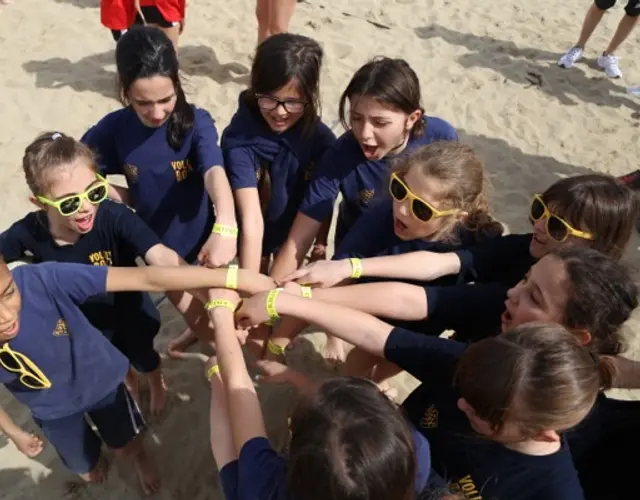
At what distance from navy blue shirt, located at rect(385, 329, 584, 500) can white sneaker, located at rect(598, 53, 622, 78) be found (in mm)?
6051

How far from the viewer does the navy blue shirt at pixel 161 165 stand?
2.68 metres

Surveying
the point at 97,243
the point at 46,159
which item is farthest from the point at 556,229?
the point at 46,159

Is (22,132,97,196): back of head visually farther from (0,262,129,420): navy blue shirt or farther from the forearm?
the forearm

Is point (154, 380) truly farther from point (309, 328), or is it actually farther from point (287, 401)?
point (309, 328)

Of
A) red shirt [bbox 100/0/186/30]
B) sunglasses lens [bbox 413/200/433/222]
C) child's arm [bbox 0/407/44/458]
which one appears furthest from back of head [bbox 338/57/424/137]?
red shirt [bbox 100/0/186/30]

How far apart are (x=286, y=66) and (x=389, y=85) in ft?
1.54

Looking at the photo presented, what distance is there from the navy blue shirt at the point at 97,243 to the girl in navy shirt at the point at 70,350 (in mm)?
254

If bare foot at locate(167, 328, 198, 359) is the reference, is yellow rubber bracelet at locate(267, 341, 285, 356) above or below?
above

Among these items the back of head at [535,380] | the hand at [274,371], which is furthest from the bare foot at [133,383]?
the back of head at [535,380]

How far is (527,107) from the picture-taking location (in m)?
6.19

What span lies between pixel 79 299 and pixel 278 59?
4.34ft

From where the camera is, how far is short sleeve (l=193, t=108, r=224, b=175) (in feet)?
8.77

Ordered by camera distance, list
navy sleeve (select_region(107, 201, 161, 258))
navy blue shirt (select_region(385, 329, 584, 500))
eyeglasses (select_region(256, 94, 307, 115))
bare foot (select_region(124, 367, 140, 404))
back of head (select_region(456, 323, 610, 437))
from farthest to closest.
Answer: bare foot (select_region(124, 367, 140, 404)) < eyeglasses (select_region(256, 94, 307, 115)) < navy sleeve (select_region(107, 201, 161, 258)) < navy blue shirt (select_region(385, 329, 584, 500)) < back of head (select_region(456, 323, 610, 437))

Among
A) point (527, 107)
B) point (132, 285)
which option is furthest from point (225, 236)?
point (527, 107)
